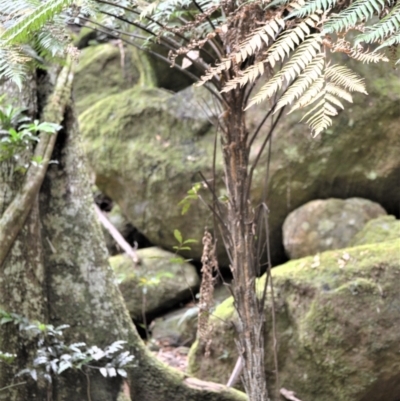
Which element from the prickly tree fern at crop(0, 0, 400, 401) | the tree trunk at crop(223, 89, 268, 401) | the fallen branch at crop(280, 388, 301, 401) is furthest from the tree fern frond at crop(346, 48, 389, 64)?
the fallen branch at crop(280, 388, 301, 401)

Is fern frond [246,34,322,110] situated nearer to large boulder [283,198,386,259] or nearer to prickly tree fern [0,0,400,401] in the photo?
prickly tree fern [0,0,400,401]

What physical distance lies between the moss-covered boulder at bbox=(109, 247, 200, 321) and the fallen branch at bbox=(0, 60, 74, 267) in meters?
2.47

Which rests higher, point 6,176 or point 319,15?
point 319,15

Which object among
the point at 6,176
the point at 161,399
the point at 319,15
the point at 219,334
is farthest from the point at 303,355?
the point at 319,15

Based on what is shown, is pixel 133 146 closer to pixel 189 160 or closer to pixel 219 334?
pixel 189 160

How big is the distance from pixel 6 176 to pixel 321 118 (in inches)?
64.3

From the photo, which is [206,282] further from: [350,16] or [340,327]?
[340,327]

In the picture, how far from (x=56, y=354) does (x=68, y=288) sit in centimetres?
32

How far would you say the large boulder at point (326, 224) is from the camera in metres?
4.41

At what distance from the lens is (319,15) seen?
133 centimetres

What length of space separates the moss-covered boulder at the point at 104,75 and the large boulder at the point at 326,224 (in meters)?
2.93

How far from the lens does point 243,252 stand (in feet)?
5.97

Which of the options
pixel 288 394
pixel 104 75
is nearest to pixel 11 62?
pixel 288 394

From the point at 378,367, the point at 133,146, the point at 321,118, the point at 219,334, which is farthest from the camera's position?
the point at 133,146
